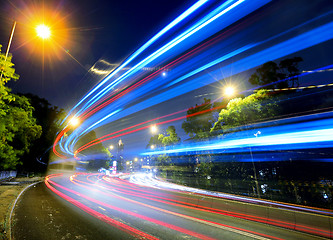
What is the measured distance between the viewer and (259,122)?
1467 centimetres

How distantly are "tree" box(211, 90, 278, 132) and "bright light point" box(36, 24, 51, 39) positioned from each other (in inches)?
599

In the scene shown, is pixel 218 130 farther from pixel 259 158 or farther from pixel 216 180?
pixel 216 180

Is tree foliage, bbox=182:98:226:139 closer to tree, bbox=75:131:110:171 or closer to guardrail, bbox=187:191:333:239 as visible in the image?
guardrail, bbox=187:191:333:239

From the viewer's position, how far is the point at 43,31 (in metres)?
10.3

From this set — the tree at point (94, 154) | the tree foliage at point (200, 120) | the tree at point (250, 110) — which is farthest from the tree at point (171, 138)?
the tree at point (94, 154)

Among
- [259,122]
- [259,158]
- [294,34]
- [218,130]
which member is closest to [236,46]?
[294,34]

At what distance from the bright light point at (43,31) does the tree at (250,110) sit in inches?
599

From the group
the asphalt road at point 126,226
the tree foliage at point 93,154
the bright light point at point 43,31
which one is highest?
the bright light point at point 43,31

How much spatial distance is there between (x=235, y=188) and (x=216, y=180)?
2.36 meters

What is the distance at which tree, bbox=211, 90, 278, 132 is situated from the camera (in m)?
14.2

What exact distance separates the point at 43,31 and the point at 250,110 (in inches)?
645

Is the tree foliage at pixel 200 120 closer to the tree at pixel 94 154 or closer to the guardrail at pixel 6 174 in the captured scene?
the guardrail at pixel 6 174

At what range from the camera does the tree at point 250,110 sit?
560 inches

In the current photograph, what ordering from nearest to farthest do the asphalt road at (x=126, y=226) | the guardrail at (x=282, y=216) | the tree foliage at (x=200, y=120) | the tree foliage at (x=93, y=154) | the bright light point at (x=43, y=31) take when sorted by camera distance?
the asphalt road at (x=126, y=226) < the guardrail at (x=282, y=216) < the bright light point at (x=43, y=31) < the tree foliage at (x=200, y=120) < the tree foliage at (x=93, y=154)
